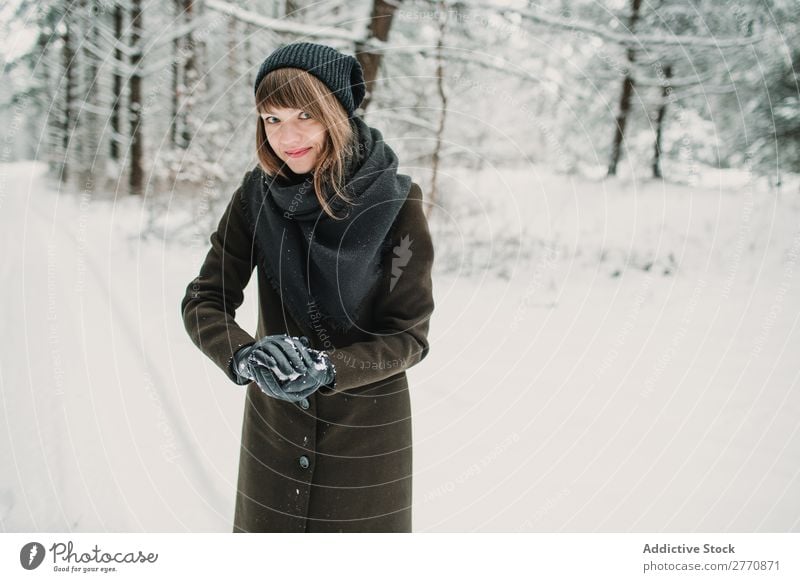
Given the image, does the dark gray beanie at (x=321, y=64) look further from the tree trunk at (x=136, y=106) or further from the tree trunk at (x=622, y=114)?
the tree trunk at (x=136, y=106)

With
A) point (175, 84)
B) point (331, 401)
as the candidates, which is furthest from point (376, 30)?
point (331, 401)

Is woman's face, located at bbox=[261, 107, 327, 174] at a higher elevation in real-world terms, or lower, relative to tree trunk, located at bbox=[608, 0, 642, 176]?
lower

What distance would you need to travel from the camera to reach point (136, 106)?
149 inches

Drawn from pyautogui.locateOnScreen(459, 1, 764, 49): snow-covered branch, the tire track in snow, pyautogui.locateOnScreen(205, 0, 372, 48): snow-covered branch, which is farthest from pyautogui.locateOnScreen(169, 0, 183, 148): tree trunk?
pyautogui.locateOnScreen(459, 1, 764, 49): snow-covered branch

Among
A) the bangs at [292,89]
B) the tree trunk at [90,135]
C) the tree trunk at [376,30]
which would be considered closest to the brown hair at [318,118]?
the bangs at [292,89]

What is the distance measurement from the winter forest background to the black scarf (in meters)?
0.85

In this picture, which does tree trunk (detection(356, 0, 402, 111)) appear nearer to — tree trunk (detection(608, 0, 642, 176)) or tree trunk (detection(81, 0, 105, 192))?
tree trunk (detection(608, 0, 642, 176))

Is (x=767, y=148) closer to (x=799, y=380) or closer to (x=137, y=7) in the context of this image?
(x=799, y=380)

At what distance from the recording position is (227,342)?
91 cm

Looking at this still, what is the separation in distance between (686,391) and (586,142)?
162 centimetres

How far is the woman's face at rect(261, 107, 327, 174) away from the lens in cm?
92

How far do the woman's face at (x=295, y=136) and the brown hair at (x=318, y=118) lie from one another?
10 mm

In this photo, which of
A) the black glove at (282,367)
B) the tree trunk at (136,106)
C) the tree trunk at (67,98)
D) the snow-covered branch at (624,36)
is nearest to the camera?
the black glove at (282,367)

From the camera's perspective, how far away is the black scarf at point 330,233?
3.03 feet
